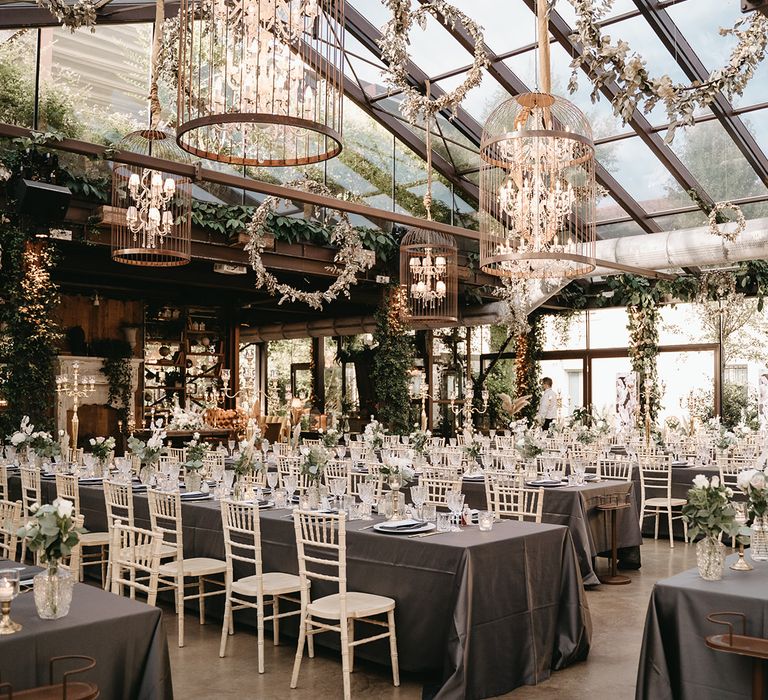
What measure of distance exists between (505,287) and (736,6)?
20.7 ft

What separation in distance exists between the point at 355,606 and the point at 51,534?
6.57ft

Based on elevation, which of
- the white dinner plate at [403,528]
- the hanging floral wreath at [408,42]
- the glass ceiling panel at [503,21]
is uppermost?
the glass ceiling panel at [503,21]

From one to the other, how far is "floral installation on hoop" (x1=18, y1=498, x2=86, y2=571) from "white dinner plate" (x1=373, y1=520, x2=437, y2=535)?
2195 millimetres

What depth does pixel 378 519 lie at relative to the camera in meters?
5.68

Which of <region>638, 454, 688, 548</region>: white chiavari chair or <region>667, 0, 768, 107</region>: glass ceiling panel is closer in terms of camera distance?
<region>638, 454, 688, 548</region>: white chiavari chair

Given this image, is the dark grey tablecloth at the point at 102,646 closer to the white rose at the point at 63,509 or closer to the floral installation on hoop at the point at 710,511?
the white rose at the point at 63,509

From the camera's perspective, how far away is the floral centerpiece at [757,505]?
13.6 feet

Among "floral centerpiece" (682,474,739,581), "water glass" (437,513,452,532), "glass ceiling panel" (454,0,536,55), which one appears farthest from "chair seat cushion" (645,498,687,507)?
"glass ceiling panel" (454,0,536,55)

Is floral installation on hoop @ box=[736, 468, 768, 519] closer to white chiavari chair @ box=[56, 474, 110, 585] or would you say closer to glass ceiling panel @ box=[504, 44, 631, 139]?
white chiavari chair @ box=[56, 474, 110, 585]

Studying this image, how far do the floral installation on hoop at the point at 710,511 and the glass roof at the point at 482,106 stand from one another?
6.93m

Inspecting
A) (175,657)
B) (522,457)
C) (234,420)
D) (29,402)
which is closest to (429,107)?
(522,457)

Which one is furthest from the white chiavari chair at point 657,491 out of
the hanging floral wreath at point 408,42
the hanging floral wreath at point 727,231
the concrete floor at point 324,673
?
the hanging floral wreath at point 408,42

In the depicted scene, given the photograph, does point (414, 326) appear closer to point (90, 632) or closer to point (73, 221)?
point (73, 221)

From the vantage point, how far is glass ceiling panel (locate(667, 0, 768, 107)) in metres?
11.1
